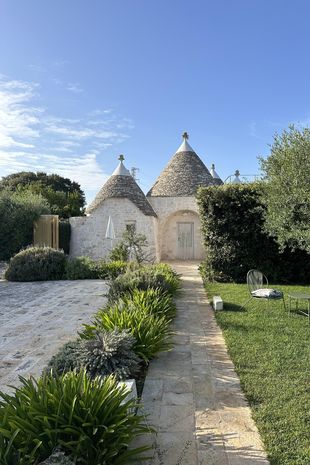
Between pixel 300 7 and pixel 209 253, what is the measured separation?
329 inches

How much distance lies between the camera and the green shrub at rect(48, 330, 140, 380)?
4.32 m

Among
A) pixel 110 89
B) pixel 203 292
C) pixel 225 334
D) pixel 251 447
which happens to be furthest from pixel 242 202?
pixel 251 447

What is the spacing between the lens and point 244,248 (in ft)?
44.7

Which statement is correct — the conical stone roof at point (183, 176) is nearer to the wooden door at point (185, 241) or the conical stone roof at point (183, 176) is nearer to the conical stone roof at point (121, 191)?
the conical stone roof at point (121, 191)

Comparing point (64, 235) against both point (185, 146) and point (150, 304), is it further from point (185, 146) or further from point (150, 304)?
point (150, 304)

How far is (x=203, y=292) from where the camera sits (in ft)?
37.9

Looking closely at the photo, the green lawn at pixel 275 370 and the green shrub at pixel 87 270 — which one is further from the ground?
the green shrub at pixel 87 270

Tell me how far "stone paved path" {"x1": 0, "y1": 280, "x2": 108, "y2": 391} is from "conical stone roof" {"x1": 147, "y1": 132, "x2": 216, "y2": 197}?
422 inches

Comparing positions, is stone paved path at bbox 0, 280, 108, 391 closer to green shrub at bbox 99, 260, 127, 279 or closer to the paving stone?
green shrub at bbox 99, 260, 127, 279

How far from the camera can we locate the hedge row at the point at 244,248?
13.5 metres

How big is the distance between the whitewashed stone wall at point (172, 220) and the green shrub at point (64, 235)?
540 centimetres

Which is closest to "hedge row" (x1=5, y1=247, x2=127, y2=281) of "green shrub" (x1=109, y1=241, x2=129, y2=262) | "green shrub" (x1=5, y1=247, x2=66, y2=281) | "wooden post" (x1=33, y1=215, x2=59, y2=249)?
"green shrub" (x1=5, y1=247, x2=66, y2=281)

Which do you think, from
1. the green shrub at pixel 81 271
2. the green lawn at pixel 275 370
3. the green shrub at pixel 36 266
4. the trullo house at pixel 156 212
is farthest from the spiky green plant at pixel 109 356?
the trullo house at pixel 156 212

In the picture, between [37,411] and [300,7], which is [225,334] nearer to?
[37,411]
